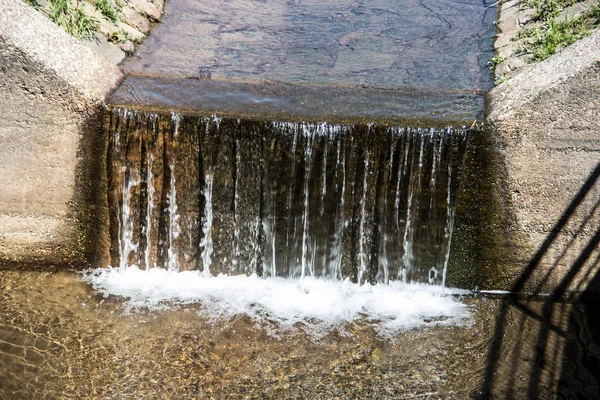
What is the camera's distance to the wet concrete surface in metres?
4.74

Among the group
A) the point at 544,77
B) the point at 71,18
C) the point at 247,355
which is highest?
the point at 71,18

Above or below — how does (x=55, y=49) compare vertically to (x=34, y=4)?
below

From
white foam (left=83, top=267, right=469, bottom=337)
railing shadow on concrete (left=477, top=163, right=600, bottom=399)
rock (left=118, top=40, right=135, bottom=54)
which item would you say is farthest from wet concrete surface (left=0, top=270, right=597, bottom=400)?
rock (left=118, top=40, right=135, bottom=54)

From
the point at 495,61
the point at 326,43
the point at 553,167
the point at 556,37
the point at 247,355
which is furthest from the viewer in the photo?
the point at 326,43

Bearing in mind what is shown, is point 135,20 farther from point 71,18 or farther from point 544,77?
point 544,77

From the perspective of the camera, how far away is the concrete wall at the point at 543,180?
531 centimetres

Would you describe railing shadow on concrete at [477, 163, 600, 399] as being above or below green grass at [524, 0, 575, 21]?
below

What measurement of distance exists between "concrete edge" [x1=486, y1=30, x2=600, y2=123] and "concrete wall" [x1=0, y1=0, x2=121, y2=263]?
3174 mm

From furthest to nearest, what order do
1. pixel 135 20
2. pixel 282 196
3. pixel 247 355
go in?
pixel 135 20, pixel 282 196, pixel 247 355

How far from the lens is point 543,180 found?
550cm

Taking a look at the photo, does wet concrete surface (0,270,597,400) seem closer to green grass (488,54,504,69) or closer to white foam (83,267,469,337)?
white foam (83,267,469,337)

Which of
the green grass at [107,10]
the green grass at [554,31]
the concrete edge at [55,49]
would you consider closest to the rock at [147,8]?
the green grass at [107,10]

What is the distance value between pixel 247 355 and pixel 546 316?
239 centimetres

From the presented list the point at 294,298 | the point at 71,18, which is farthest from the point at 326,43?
the point at 294,298
